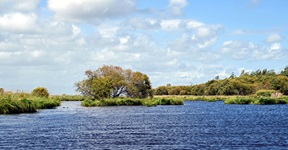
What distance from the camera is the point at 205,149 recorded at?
98.0 feet

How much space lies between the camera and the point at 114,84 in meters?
117

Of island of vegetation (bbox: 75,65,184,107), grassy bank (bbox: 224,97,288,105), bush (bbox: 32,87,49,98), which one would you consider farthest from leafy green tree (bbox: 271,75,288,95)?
bush (bbox: 32,87,49,98)

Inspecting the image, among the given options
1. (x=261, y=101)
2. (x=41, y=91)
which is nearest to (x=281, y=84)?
(x=261, y=101)

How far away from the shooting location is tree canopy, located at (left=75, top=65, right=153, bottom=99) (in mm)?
115625

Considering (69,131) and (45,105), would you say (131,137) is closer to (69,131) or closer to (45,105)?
(69,131)

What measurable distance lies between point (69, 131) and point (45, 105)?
180ft

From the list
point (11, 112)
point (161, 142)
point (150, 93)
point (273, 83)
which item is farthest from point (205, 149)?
point (273, 83)

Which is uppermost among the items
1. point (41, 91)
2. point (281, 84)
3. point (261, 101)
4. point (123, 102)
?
point (281, 84)

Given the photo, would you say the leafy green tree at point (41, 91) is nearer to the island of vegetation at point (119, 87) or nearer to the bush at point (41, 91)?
the bush at point (41, 91)

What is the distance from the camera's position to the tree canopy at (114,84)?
115625mm

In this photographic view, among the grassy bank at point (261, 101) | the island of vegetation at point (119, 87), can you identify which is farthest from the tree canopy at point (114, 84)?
the grassy bank at point (261, 101)

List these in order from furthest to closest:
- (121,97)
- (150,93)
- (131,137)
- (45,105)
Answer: (150,93) → (121,97) → (45,105) → (131,137)

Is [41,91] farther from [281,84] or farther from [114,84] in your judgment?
[281,84]

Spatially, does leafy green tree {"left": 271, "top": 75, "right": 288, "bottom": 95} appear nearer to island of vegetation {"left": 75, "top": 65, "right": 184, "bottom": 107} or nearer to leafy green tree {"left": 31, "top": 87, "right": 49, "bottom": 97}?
island of vegetation {"left": 75, "top": 65, "right": 184, "bottom": 107}
